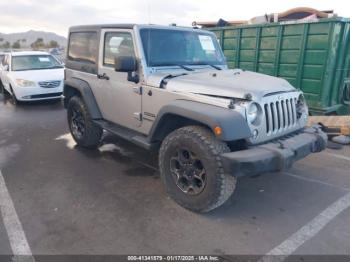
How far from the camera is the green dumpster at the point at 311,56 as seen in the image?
20.6ft

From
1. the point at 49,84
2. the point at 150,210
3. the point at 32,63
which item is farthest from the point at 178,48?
the point at 32,63

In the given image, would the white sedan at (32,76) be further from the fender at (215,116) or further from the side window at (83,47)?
the fender at (215,116)

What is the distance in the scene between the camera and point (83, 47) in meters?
5.04

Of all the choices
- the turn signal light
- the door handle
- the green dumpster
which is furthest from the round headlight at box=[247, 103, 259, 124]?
the green dumpster

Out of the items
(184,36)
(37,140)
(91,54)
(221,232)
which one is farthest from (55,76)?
(221,232)

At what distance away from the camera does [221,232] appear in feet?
10.00

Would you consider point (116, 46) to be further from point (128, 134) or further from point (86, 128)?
point (86, 128)

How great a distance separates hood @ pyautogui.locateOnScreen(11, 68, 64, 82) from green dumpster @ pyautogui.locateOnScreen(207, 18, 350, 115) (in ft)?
18.5

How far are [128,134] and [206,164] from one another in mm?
1614

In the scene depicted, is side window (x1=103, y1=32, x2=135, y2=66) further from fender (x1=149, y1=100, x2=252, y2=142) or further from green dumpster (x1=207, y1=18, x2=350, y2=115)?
green dumpster (x1=207, y1=18, x2=350, y2=115)

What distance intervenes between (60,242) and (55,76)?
293 inches

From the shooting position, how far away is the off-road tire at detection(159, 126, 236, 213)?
2.98 metres

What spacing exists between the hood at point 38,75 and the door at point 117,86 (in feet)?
17.2

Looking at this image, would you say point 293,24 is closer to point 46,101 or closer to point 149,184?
point 149,184
